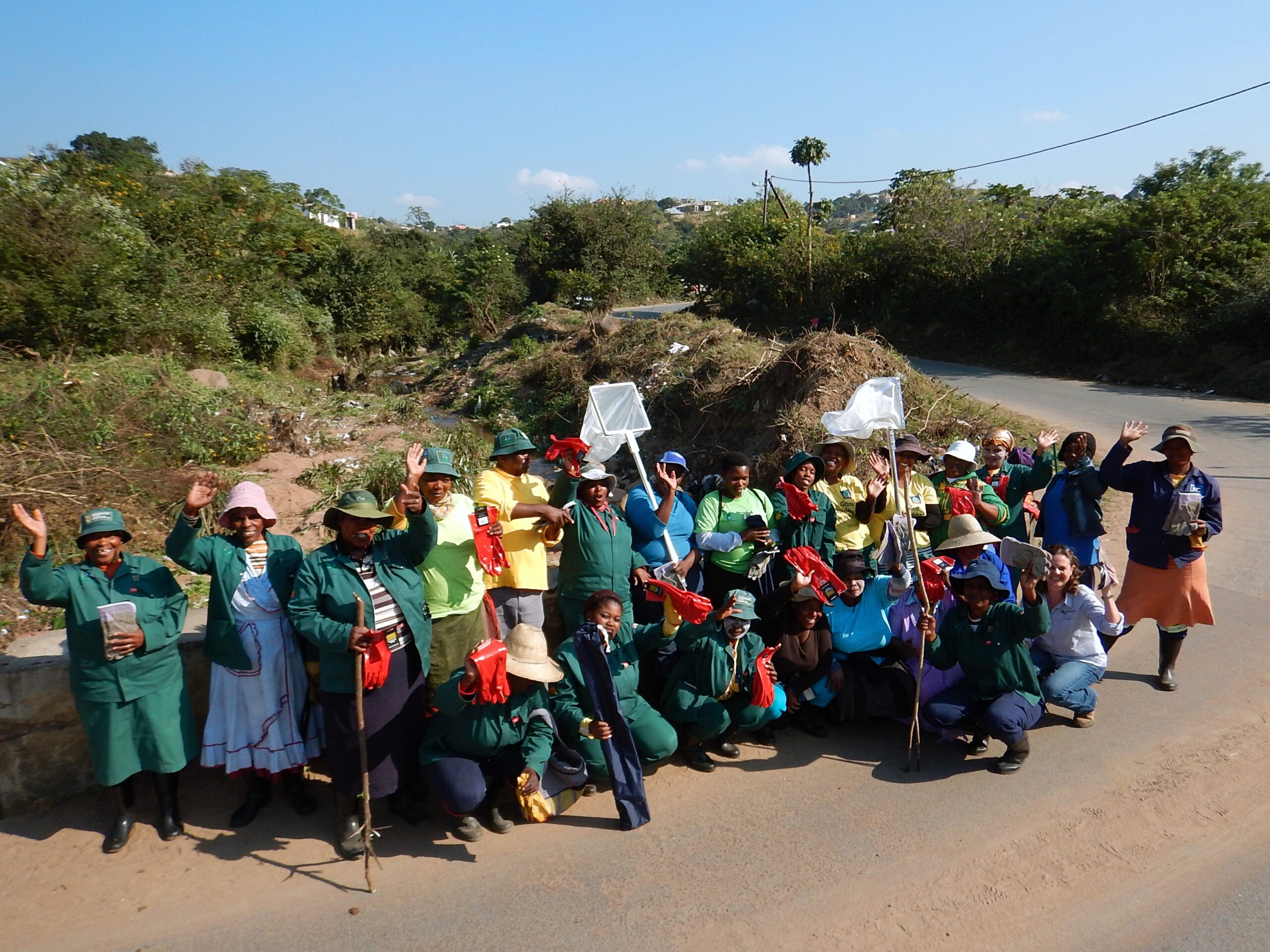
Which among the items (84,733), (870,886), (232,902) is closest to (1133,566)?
(870,886)

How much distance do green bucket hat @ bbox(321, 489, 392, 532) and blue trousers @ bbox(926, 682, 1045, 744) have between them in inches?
123

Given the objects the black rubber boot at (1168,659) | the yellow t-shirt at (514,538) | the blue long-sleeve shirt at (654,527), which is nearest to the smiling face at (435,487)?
the yellow t-shirt at (514,538)

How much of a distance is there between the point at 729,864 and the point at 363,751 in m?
1.74

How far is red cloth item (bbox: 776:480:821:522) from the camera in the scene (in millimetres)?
5246

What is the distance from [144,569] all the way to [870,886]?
3.68 meters

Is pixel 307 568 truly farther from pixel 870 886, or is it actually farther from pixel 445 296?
pixel 445 296

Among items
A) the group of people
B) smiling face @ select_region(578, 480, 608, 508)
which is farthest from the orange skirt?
smiling face @ select_region(578, 480, 608, 508)

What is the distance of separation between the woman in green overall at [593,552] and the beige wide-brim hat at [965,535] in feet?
5.85

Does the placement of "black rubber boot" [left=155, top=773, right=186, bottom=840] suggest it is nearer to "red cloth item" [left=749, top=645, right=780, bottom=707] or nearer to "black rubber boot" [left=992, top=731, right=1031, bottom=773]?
"red cloth item" [left=749, top=645, right=780, bottom=707]

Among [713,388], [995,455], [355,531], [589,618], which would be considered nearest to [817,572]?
[589,618]

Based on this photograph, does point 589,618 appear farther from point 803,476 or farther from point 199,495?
point 199,495

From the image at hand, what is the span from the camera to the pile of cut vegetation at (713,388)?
11.6m

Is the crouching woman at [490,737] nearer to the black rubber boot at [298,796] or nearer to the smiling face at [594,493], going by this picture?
the black rubber boot at [298,796]

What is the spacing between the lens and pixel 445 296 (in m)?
32.4
